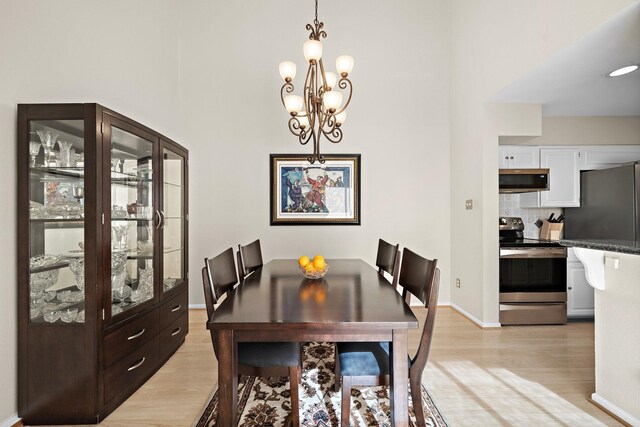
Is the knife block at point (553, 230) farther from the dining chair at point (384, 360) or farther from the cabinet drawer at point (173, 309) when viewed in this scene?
the cabinet drawer at point (173, 309)

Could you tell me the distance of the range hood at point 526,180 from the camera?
343 centimetres

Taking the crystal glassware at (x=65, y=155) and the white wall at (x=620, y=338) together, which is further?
the crystal glassware at (x=65, y=155)

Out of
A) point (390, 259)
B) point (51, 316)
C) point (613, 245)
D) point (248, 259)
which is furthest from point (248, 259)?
point (613, 245)

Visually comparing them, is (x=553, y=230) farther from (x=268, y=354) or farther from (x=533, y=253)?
(x=268, y=354)

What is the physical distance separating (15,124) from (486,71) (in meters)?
3.72

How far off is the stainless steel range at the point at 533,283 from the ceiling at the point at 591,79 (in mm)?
1487

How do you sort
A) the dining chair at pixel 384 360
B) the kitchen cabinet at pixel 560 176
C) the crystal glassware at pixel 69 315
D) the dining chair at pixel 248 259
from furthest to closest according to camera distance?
the kitchen cabinet at pixel 560 176 < the dining chair at pixel 248 259 < the crystal glassware at pixel 69 315 < the dining chair at pixel 384 360

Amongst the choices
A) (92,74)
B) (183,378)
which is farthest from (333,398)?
(92,74)

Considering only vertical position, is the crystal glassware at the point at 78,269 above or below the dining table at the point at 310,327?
above

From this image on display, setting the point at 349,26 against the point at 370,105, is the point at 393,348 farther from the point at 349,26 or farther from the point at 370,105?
the point at 349,26

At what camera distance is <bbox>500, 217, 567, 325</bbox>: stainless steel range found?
3291mm

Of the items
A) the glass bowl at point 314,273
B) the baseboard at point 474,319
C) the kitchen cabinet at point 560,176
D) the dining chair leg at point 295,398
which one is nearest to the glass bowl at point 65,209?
the glass bowl at point 314,273

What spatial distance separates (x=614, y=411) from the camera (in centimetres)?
182

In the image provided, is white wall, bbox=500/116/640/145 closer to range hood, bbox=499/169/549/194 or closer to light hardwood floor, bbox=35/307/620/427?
range hood, bbox=499/169/549/194
